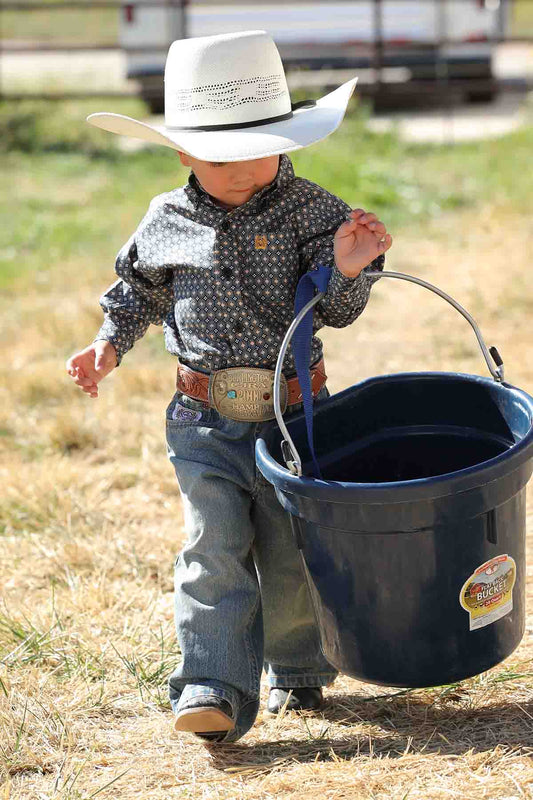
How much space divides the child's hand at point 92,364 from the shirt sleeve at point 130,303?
0.9 inches

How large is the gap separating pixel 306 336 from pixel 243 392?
0.21 meters

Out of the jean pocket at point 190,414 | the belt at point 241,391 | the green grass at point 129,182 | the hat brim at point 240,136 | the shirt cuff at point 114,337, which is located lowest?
the green grass at point 129,182

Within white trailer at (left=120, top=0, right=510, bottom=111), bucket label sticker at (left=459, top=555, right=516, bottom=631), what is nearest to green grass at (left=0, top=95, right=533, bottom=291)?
white trailer at (left=120, top=0, right=510, bottom=111)

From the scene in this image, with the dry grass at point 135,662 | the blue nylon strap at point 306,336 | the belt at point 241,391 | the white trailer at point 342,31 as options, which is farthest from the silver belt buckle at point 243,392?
the white trailer at point 342,31

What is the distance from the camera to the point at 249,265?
232 cm

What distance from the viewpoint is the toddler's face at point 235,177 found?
2.28 m

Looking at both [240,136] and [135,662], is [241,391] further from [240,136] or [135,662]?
[135,662]

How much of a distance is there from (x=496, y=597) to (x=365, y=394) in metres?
0.52

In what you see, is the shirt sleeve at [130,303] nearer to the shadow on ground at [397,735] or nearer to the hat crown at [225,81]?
the hat crown at [225,81]

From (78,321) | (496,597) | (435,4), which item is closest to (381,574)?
(496,597)

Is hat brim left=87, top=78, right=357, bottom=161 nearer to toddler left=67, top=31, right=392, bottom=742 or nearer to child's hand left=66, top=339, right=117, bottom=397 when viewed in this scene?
toddler left=67, top=31, right=392, bottom=742

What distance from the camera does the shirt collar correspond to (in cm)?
232

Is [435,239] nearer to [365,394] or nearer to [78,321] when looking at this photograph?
[78,321]

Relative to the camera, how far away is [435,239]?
6.42 m
